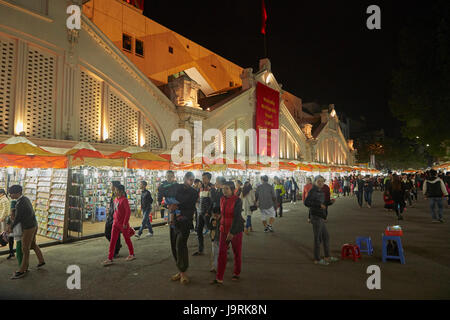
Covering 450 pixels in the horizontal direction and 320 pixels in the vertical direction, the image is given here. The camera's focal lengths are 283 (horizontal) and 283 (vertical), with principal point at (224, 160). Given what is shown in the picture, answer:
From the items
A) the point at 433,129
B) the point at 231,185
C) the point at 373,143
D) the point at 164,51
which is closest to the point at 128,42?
the point at 164,51

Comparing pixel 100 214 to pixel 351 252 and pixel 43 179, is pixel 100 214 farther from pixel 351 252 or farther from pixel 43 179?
pixel 351 252

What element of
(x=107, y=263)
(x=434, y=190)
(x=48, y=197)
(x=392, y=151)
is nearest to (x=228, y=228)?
(x=107, y=263)

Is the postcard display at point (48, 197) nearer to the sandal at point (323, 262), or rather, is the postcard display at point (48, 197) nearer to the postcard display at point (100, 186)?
the postcard display at point (100, 186)

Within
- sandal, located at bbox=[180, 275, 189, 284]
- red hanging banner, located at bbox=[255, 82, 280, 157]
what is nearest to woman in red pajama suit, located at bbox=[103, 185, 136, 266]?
sandal, located at bbox=[180, 275, 189, 284]

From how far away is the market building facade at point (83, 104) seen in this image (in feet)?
31.5

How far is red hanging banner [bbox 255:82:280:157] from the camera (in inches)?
1043

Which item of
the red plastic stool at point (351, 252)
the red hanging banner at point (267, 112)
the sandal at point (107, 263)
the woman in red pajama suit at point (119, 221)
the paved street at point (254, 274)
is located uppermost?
the red hanging banner at point (267, 112)

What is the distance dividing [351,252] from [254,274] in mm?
2545

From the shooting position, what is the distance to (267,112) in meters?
27.8

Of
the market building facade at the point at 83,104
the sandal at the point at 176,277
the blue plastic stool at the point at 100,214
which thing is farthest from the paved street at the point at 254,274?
the blue plastic stool at the point at 100,214

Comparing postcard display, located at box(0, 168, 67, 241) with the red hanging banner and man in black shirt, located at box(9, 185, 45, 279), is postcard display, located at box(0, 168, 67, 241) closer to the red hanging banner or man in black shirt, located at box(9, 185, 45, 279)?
man in black shirt, located at box(9, 185, 45, 279)

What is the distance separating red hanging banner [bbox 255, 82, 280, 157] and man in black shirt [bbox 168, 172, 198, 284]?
21.2 m

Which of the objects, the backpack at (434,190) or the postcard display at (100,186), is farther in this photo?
the backpack at (434,190)

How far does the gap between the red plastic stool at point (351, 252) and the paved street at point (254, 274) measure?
0.18 meters
